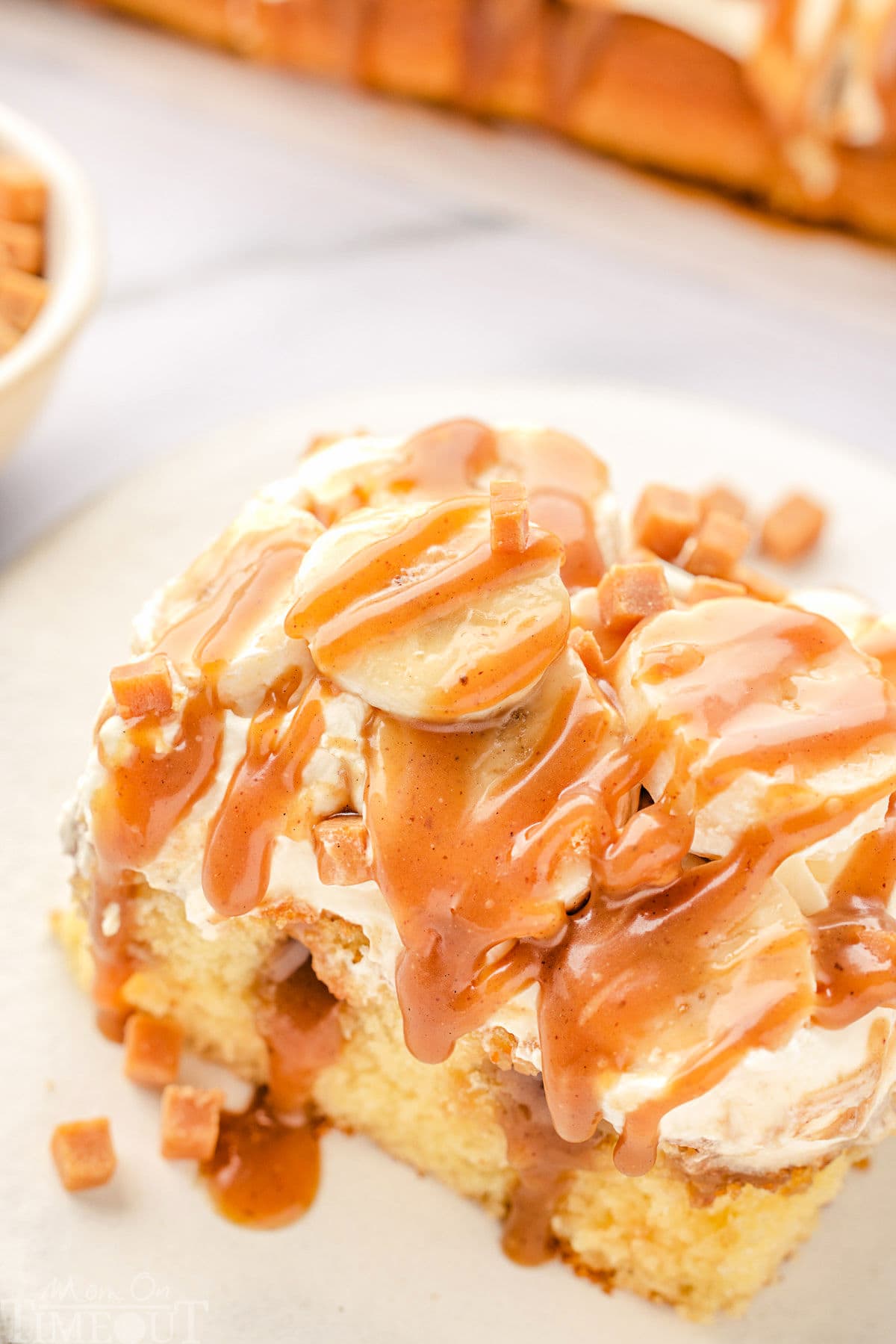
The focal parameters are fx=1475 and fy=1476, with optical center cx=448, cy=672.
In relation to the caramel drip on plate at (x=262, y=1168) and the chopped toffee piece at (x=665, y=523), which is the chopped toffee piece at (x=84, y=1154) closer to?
the caramel drip on plate at (x=262, y=1168)

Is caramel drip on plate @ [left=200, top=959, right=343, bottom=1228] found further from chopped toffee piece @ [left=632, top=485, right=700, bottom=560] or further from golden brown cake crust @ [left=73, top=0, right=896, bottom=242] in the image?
golden brown cake crust @ [left=73, top=0, right=896, bottom=242]

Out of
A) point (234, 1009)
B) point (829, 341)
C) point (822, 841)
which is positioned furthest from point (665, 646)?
point (829, 341)

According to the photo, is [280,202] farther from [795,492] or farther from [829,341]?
[795,492]

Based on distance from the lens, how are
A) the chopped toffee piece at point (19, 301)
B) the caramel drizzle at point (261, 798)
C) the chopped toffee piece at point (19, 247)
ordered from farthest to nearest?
the chopped toffee piece at point (19, 247) < the chopped toffee piece at point (19, 301) < the caramel drizzle at point (261, 798)

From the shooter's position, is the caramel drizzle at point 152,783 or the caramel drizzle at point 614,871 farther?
the caramel drizzle at point 152,783

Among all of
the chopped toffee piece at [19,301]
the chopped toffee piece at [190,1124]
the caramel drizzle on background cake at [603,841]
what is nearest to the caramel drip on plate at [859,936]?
the caramel drizzle on background cake at [603,841]

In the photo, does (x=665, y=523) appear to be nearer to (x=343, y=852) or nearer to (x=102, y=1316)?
(x=343, y=852)

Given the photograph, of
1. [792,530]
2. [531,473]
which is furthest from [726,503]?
[531,473]
